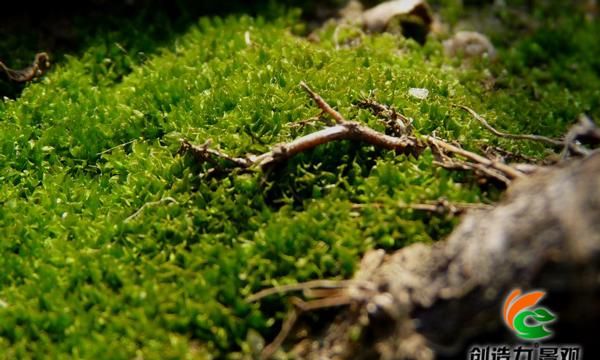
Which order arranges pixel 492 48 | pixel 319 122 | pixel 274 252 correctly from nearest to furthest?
pixel 274 252, pixel 319 122, pixel 492 48

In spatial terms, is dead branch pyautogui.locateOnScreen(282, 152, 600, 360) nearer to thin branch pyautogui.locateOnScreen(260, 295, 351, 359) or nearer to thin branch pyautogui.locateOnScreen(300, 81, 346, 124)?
thin branch pyautogui.locateOnScreen(260, 295, 351, 359)

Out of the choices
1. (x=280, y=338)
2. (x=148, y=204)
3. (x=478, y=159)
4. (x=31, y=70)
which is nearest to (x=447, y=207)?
(x=478, y=159)

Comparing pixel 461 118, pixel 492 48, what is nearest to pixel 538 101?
pixel 492 48

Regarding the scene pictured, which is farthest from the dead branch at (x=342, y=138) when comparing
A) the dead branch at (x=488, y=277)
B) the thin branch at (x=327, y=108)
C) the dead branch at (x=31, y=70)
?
the dead branch at (x=31, y=70)

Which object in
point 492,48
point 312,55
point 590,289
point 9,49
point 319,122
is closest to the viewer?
point 590,289

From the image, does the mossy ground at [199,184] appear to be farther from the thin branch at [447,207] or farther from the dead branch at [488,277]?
the dead branch at [488,277]

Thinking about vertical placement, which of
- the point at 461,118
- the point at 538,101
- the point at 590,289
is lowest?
the point at 538,101

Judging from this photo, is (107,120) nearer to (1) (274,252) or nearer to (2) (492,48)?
(1) (274,252)
